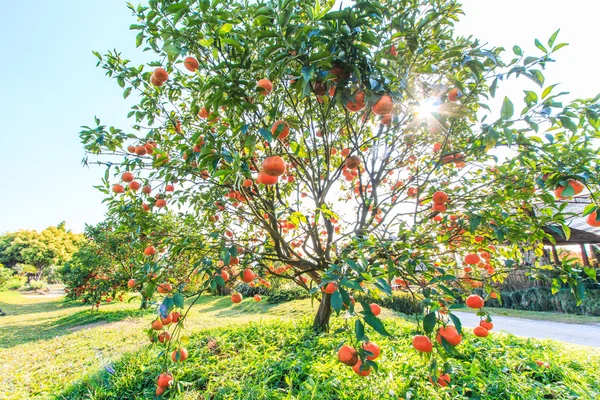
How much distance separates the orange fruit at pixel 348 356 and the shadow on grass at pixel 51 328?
25.8 ft

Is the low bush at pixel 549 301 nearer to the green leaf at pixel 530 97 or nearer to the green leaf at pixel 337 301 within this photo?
the green leaf at pixel 530 97

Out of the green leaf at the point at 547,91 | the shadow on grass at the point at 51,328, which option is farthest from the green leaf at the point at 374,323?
the shadow on grass at the point at 51,328

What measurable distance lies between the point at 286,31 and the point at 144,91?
222 cm

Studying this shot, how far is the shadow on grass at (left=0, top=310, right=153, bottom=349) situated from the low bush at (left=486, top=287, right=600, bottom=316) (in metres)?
12.1

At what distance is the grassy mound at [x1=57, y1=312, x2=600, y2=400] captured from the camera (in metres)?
2.37

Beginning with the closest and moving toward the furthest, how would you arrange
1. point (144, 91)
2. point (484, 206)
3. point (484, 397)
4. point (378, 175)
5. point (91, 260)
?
point (484, 206), point (484, 397), point (144, 91), point (378, 175), point (91, 260)

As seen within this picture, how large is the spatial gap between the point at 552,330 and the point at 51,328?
12759 millimetres

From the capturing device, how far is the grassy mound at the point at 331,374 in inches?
93.3

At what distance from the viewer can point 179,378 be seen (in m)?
2.87

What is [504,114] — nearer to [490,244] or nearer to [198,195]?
[490,244]

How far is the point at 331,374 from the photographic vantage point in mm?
2676

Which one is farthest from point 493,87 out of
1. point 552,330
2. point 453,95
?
point 552,330

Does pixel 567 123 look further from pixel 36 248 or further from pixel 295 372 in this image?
pixel 36 248

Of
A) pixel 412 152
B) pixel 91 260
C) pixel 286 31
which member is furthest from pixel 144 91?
pixel 91 260
